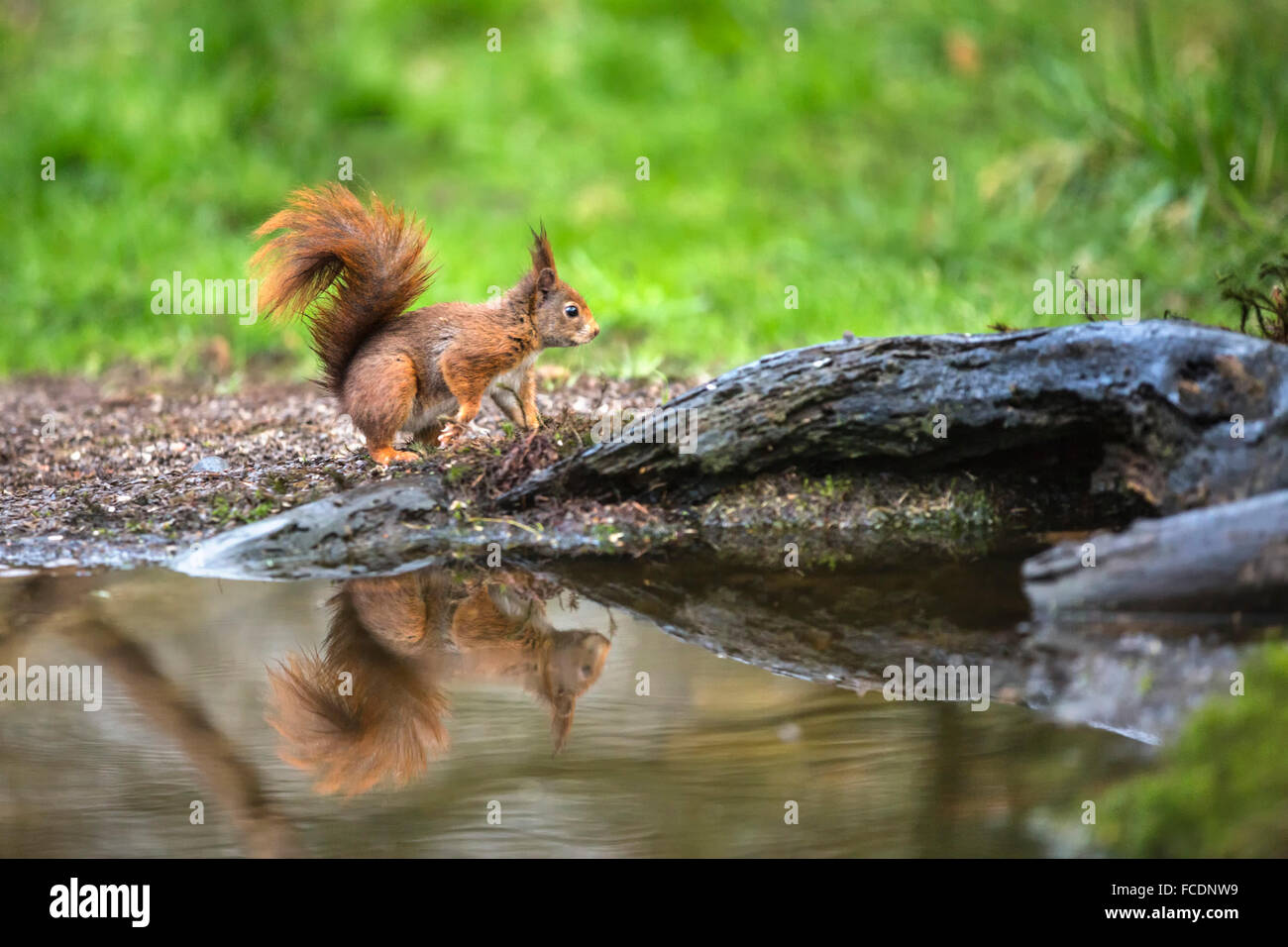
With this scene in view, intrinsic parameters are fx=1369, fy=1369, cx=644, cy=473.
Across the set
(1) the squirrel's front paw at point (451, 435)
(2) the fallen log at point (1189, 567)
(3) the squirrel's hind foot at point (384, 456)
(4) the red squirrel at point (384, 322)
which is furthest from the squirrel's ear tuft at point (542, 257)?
(2) the fallen log at point (1189, 567)

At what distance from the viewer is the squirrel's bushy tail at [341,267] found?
492cm

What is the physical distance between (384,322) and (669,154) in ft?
18.8

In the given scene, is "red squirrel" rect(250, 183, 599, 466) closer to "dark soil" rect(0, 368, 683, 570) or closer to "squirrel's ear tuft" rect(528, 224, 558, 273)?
"squirrel's ear tuft" rect(528, 224, 558, 273)

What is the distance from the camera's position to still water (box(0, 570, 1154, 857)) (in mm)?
2793

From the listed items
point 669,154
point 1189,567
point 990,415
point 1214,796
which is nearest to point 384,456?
point 990,415

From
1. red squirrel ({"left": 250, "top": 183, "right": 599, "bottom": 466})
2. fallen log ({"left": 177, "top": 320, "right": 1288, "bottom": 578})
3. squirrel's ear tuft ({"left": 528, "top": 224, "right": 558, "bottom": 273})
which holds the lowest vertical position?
fallen log ({"left": 177, "top": 320, "right": 1288, "bottom": 578})

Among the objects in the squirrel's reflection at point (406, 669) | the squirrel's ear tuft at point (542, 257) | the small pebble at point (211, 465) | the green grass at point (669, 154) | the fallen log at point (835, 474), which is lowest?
the squirrel's reflection at point (406, 669)

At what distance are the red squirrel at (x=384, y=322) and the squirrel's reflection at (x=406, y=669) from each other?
84 centimetres

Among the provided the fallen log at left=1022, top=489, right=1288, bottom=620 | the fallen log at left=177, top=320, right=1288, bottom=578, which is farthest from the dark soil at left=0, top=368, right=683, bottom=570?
the fallen log at left=1022, top=489, right=1288, bottom=620

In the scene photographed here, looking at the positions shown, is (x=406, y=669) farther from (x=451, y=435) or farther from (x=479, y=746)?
(x=451, y=435)

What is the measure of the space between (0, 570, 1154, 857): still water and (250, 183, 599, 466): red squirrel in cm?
99

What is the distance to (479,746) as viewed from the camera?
3221 mm

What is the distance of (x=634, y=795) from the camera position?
9.61 feet

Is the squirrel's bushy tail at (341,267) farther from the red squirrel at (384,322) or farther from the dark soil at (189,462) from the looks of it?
the dark soil at (189,462)
